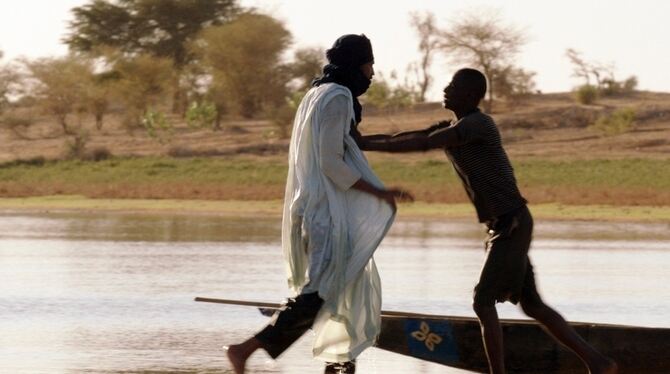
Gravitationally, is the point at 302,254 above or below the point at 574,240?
above

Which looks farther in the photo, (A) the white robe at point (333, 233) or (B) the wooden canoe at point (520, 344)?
(B) the wooden canoe at point (520, 344)

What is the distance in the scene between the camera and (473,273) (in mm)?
15891

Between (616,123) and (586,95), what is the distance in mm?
7837

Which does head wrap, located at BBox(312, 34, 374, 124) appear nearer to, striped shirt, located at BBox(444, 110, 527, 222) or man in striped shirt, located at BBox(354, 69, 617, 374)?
man in striped shirt, located at BBox(354, 69, 617, 374)

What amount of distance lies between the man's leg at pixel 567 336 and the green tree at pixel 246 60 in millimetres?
46594

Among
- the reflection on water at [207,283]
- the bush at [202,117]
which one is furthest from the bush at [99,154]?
the reflection on water at [207,283]

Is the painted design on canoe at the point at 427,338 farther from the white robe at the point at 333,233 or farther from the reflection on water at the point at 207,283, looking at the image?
the reflection on water at the point at 207,283

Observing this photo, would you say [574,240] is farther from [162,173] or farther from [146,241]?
[162,173]

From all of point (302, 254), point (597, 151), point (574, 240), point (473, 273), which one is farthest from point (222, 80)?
point (302, 254)

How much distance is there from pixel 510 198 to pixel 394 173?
25.4 m

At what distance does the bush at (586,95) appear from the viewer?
166ft

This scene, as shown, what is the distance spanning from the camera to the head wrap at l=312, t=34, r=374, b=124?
7.70 meters

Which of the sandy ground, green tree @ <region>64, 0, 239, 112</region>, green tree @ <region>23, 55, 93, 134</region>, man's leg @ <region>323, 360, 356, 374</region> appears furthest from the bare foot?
green tree @ <region>64, 0, 239, 112</region>

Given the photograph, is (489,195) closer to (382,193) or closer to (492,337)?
(382,193)
